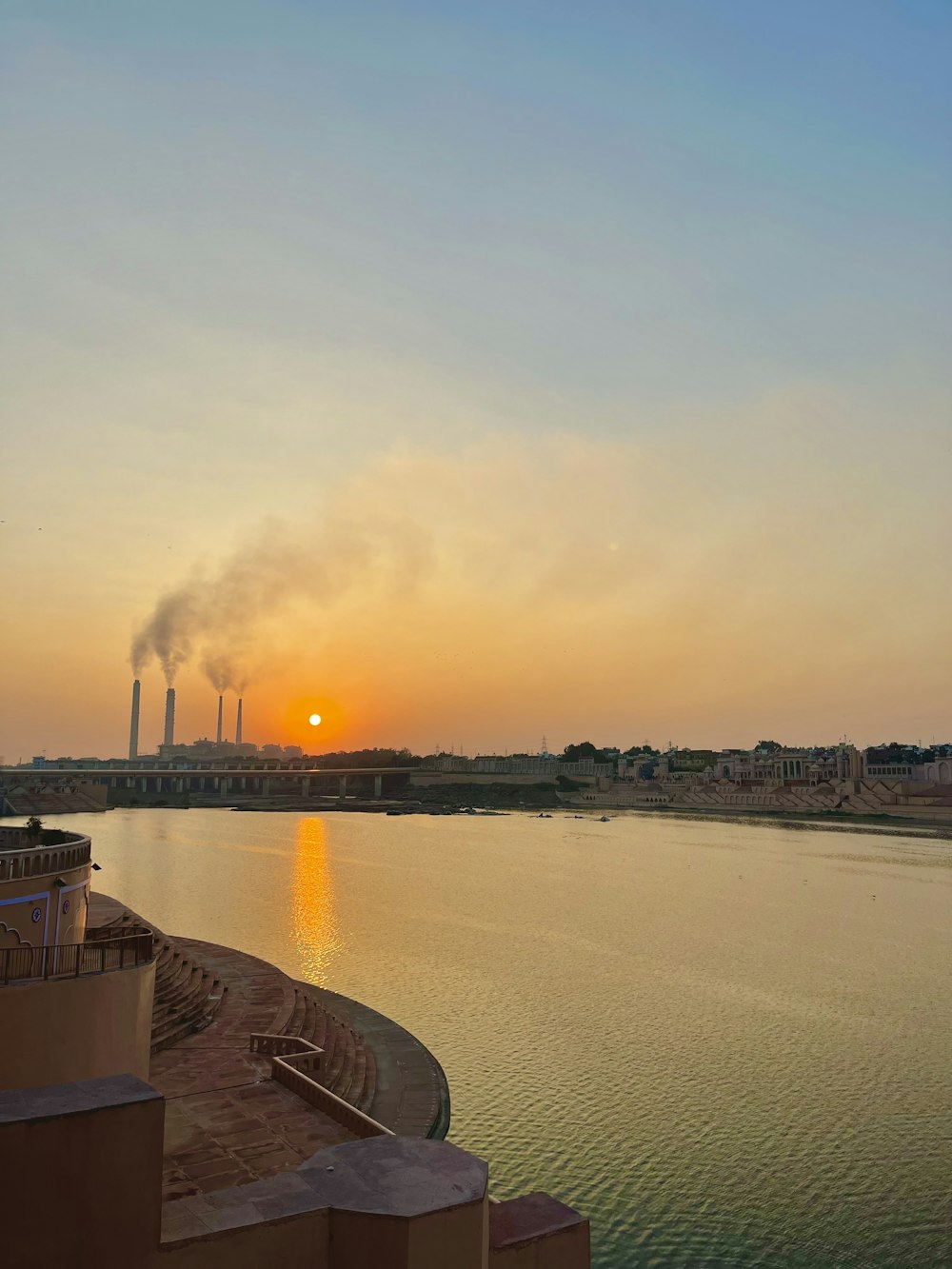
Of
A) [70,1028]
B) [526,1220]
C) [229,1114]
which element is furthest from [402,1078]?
[526,1220]

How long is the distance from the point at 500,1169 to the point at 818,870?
63.0 m

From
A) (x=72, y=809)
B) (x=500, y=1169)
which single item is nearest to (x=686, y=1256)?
(x=500, y=1169)

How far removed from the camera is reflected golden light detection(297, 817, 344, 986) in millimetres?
36312

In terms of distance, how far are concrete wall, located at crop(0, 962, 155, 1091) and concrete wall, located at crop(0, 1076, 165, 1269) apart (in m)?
6.19

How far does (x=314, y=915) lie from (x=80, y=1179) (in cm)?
4336

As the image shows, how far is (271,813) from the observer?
148 m

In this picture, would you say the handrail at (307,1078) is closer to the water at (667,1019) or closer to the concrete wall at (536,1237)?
the concrete wall at (536,1237)

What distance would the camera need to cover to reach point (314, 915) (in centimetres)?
4841

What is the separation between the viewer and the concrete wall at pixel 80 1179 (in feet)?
22.0

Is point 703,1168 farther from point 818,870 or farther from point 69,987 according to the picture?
point 818,870

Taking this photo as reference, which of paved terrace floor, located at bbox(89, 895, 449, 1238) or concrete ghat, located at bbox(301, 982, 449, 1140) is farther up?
paved terrace floor, located at bbox(89, 895, 449, 1238)

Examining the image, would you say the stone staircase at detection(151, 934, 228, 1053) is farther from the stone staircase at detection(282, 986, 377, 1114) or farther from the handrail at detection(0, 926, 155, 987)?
the handrail at detection(0, 926, 155, 987)

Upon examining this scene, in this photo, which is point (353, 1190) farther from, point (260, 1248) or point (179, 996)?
point (179, 996)


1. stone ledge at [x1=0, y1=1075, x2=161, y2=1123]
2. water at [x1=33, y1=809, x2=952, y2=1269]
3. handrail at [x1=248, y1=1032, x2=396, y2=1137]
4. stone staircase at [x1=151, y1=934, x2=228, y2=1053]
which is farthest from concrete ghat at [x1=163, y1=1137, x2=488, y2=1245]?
stone staircase at [x1=151, y1=934, x2=228, y2=1053]
